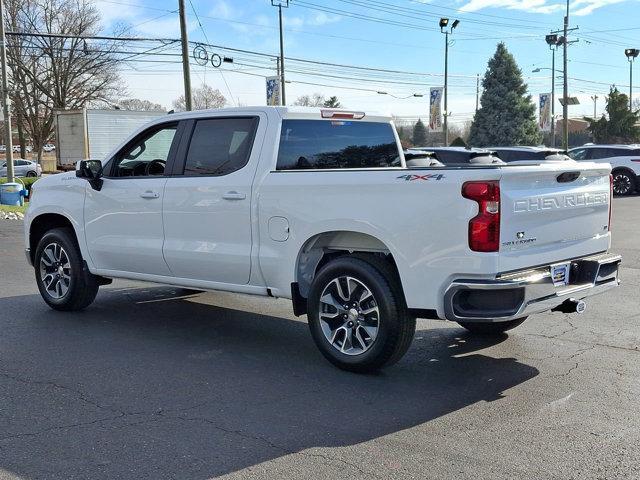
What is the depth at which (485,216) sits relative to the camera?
430 centimetres

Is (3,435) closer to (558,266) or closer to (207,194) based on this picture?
(207,194)

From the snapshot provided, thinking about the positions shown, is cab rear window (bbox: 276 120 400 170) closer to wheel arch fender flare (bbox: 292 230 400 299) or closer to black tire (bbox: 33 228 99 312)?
wheel arch fender flare (bbox: 292 230 400 299)

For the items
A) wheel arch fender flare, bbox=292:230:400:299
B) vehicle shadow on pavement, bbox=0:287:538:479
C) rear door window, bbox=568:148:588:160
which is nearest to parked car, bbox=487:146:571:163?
rear door window, bbox=568:148:588:160

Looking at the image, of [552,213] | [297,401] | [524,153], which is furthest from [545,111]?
[297,401]

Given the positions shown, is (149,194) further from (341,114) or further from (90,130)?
(90,130)

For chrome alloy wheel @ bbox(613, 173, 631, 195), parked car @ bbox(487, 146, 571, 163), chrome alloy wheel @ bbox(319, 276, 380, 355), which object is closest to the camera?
chrome alloy wheel @ bbox(319, 276, 380, 355)

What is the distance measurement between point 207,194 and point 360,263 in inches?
62.3

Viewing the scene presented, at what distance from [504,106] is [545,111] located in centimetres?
283

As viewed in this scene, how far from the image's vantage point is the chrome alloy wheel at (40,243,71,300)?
7129mm

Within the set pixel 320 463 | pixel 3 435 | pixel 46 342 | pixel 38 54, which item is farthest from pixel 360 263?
pixel 38 54

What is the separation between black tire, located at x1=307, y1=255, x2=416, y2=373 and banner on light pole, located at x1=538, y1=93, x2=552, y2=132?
45.3m

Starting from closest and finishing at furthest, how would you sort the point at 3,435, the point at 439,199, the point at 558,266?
the point at 3,435
the point at 439,199
the point at 558,266

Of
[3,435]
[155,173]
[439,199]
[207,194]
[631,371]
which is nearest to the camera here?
A: [3,435]

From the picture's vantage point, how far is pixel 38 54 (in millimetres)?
48031
